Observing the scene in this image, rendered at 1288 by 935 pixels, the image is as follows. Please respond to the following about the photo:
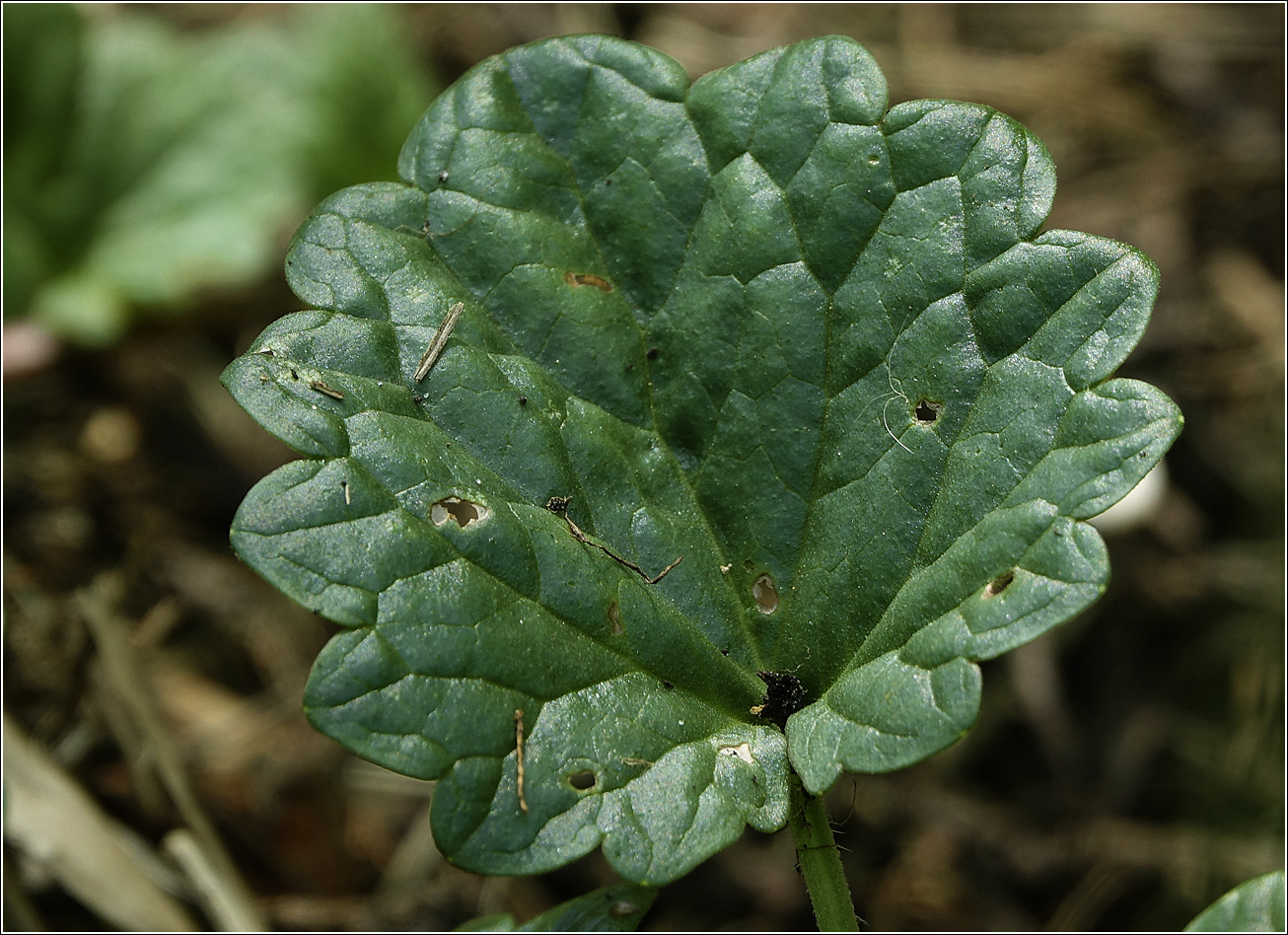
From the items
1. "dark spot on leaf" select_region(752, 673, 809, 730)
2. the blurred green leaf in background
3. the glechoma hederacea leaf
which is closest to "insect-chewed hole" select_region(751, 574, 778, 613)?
the glechoma hederacea leaf

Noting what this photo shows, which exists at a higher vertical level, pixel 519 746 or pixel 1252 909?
pixel 519 746

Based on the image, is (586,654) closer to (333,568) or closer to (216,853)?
(333,568)

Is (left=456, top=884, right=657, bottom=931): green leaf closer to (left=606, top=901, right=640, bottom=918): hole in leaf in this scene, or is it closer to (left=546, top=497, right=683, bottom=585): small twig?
(left=606, top=901, right=640, bottom=918): hole in leaf

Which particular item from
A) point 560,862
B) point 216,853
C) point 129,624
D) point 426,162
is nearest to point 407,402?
point 426,162

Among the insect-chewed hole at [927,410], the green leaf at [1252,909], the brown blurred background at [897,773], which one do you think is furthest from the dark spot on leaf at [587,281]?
the green leaf at [1252,909]

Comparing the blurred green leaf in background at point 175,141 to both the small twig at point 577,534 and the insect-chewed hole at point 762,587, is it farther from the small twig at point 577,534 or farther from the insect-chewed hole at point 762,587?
the insect-chewed hole at point 762,587

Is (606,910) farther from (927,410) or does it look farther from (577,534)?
(927,410)

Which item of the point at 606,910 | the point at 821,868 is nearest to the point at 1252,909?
the point at 821,868
